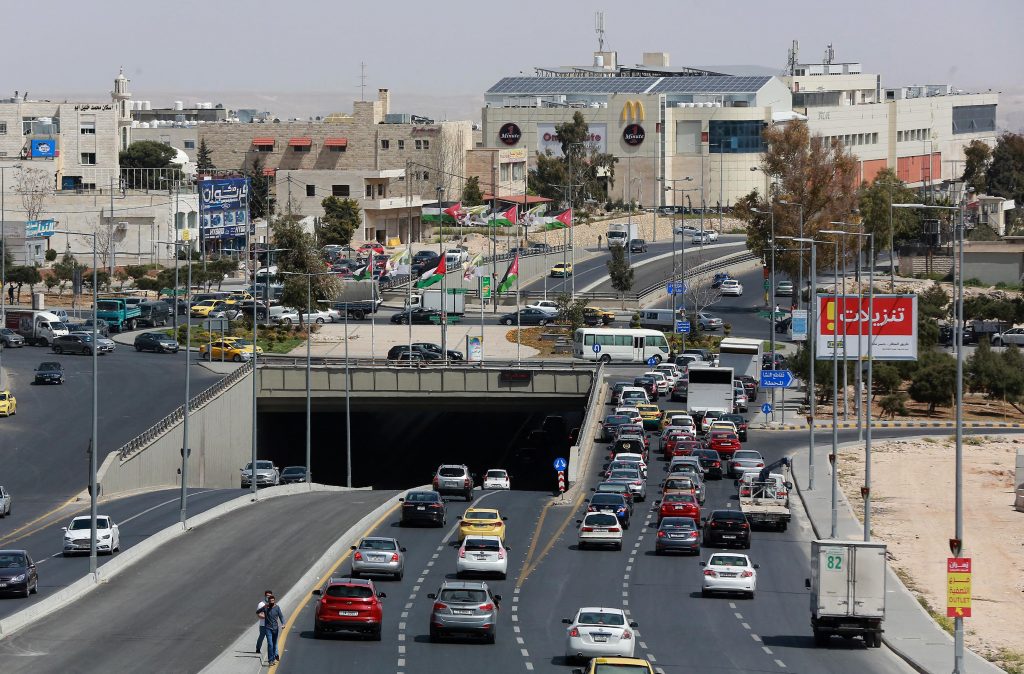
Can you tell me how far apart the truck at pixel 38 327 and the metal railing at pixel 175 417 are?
843 inches

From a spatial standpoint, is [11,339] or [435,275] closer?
[435,275]

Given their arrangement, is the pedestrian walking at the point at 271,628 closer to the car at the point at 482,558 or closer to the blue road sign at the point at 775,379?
the car at the point at 482,558

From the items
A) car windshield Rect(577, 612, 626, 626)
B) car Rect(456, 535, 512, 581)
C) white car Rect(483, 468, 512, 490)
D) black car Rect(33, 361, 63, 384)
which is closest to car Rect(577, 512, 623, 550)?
car Rect(456, 535, 512, 581)

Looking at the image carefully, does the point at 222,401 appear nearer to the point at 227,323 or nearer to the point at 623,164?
the point at 227,323

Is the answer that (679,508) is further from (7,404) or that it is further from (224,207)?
(224,207)

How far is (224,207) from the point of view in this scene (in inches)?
5379

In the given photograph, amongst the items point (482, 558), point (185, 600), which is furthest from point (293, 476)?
point (185, 600)

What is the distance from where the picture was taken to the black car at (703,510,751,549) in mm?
53094

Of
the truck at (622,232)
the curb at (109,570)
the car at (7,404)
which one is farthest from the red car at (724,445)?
the truck at (622,232)

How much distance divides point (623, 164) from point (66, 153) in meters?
61.8

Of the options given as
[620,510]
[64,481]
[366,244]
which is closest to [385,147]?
[366,244]

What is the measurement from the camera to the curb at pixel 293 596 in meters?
34.2

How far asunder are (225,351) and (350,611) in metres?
64.4

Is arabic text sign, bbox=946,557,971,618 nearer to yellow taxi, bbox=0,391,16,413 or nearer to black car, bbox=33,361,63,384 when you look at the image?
yellow taxi, bbox=0,391,16,413
